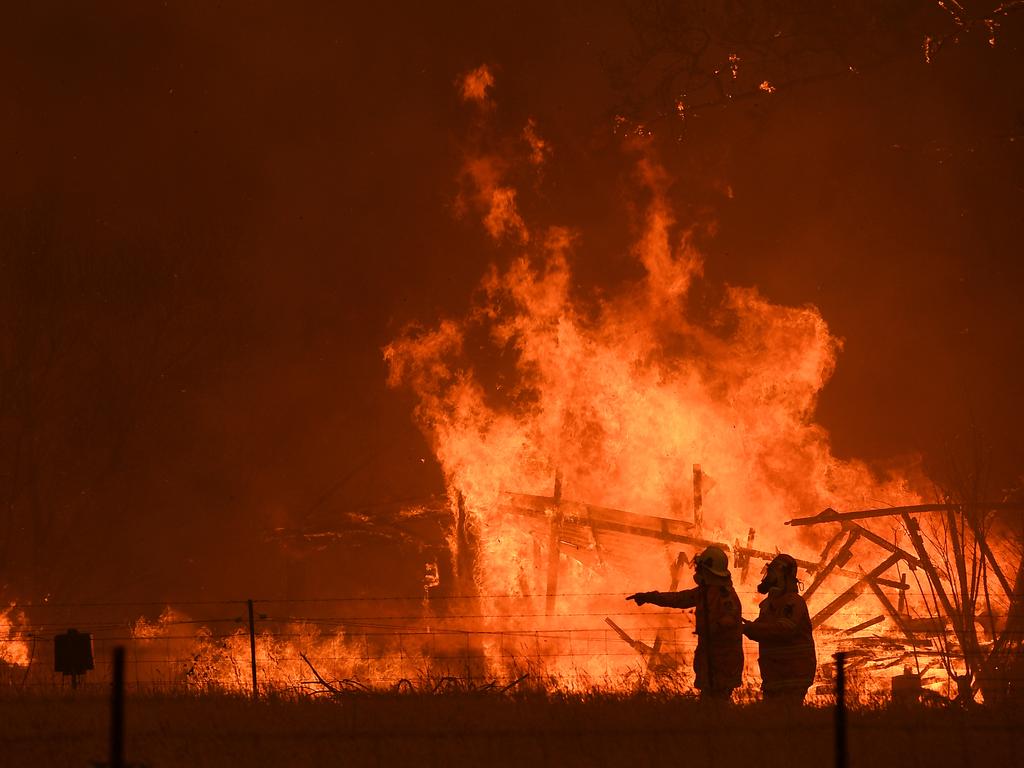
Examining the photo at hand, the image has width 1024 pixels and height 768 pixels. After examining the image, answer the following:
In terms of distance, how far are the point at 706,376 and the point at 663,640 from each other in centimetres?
1113

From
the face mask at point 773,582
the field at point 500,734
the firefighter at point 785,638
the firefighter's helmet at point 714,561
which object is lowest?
the field at point 500,734

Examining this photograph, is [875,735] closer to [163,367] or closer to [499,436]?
[499,436]

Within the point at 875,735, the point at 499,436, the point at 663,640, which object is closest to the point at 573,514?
the point at 663,640

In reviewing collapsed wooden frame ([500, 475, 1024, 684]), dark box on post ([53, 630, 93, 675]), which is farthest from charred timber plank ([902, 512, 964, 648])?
dark box on post ([53, 630, 93, 675])

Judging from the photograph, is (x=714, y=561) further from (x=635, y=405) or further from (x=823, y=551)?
(x=635, y=405)

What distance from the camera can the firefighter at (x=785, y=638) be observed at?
9.86m

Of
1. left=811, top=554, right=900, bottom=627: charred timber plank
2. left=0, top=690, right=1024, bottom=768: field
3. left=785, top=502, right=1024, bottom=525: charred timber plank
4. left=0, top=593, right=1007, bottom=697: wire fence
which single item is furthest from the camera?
left=0, top=593, right=1007, bottom=697: wire fence

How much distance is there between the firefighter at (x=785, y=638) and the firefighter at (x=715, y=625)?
20 cm

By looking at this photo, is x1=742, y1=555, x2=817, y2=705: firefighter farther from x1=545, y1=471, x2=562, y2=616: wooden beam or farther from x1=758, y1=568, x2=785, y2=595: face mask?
x1=545, y1=471, x2=562, y2=616: wooden beam

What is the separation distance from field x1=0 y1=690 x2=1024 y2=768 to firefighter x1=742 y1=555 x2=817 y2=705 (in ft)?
1.92

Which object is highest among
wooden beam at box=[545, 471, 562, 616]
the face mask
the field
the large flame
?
the large flame

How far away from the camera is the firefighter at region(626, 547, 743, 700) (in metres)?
10.1

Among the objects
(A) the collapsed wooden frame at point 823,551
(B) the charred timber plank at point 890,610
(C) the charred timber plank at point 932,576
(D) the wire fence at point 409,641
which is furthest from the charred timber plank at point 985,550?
(D) the wire fence at point 409,641

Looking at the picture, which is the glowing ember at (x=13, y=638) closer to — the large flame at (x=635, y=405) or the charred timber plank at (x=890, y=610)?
the large flame at (x=635, y=405)
